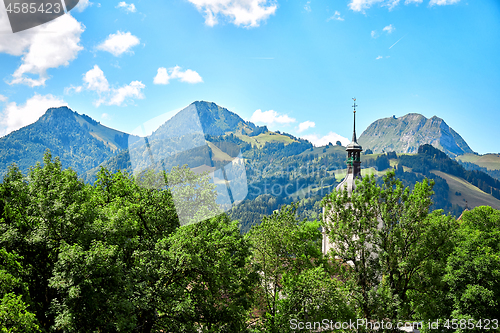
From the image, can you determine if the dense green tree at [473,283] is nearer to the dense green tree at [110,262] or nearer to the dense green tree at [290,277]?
the dense green tree at [290,277]

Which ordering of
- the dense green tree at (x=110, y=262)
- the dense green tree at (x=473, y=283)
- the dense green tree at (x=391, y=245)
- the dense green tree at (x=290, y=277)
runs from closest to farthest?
the dense green tree at (x=110, y=262) → the dense green tree at (x=473, y=283) → the dense green tree at (x=290, y=277) → the dense green tree at (x=391, y=245)

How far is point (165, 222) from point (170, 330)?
267 inches

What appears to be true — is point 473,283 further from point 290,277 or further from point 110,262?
point 110,262

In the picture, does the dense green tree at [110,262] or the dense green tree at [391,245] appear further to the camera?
the dense green tree at [391,245]

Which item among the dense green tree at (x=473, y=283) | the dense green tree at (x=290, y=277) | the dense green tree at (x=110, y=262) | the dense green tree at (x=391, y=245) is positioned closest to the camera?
the dense green tree at (x=110, y=262)

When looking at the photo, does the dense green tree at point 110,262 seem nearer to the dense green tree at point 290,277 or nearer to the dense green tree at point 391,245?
the dense green tree at point 290,277

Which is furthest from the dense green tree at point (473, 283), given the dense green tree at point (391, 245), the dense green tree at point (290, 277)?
the dense green tree at point (290, 277)

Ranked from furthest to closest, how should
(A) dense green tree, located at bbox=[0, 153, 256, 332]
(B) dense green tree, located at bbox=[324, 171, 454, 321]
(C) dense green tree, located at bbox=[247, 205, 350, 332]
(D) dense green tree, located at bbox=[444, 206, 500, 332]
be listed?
(B) dense green tree, located at bbox=[324, 171, 454, 321], (C) dense green tree, located at bbox=[247, 205, 350, 332], (D) dense green tree, located at bbox=[444, 206, 500, 332], (A) dense green tree, located at bbox=[0, 153, 256, 332]

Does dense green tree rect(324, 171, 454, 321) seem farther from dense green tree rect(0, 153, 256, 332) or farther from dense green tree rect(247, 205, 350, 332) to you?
dense green tree rect(0, 153, 256, 332)

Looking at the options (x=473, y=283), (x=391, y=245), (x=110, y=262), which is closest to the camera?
(x=110, y=262)

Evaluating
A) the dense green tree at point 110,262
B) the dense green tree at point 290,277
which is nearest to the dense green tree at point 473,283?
the dense green tree at point 290,277

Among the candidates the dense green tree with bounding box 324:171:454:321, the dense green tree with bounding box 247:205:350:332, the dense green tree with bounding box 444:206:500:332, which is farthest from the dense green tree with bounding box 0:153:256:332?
the dense green tree with bounding box 444:206:500:332

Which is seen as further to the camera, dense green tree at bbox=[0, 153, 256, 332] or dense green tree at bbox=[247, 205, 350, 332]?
dense green tree at bbox=[247, 205, 350, 332]

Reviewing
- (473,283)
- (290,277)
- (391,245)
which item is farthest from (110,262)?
(473,283)
